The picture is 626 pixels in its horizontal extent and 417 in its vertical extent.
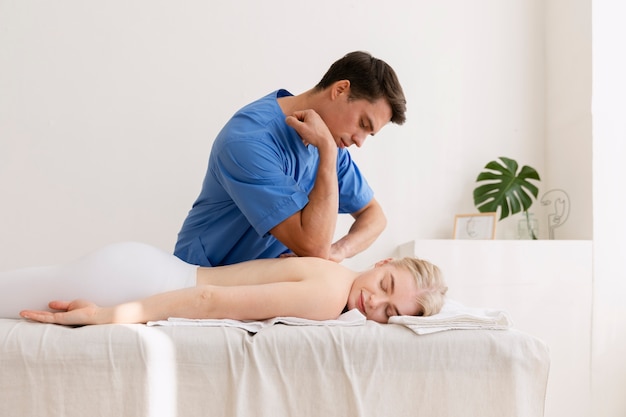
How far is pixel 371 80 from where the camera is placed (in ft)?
6.72

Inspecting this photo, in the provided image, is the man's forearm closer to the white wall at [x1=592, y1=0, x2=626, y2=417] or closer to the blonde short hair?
the blonde short hair

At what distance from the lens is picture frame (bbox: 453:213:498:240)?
3.39 metres

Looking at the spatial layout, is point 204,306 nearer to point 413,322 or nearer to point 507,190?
point 413,322

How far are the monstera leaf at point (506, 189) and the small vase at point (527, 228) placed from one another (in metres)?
0.06

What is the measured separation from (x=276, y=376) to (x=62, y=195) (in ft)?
6.83

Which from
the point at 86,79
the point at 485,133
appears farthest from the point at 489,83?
the point at 86,79

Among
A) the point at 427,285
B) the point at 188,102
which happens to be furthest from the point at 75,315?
the point at 188,102

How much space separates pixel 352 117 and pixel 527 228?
178cm

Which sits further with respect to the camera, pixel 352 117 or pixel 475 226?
pixel 475 226

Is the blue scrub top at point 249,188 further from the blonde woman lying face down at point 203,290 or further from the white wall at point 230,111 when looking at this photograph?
the white wall at point 230,111

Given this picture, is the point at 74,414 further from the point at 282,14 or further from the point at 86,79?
the point at 282,14

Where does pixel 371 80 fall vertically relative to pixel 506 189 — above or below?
above

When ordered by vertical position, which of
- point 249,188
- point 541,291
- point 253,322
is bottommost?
point 541,291

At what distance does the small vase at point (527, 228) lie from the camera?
3502 mm
